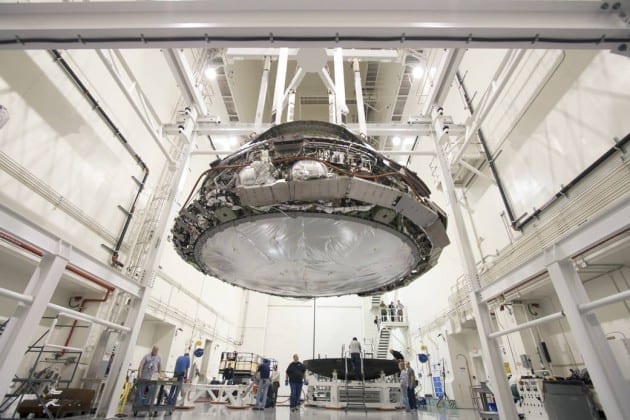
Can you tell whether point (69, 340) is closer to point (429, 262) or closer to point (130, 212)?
point (130, 212)

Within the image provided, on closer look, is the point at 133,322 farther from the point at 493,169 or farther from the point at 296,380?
the point at 493,169

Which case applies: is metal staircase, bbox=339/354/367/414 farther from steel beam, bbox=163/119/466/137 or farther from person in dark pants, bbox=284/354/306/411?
steel beam, bbox=163/119/466/137

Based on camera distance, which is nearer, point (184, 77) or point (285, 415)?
point (184, 77)

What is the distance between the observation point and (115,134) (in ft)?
31.9

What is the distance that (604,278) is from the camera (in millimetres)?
8016

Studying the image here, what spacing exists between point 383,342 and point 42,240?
2116 centimetres

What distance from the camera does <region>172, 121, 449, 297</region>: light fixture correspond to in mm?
4156

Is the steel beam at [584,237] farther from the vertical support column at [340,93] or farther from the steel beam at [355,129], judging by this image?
the steel beam at [355,129]

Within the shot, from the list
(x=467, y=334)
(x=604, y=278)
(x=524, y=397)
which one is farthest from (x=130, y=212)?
(x=467, y=334)

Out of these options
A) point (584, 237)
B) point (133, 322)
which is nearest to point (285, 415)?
point (133, 322)

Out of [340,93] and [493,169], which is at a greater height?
[493,169]

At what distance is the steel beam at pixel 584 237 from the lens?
9.14 ft

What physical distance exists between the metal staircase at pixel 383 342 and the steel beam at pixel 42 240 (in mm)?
19148

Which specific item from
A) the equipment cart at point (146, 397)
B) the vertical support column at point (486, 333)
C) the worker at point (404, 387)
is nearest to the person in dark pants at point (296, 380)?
the worker at point (404, 387)
